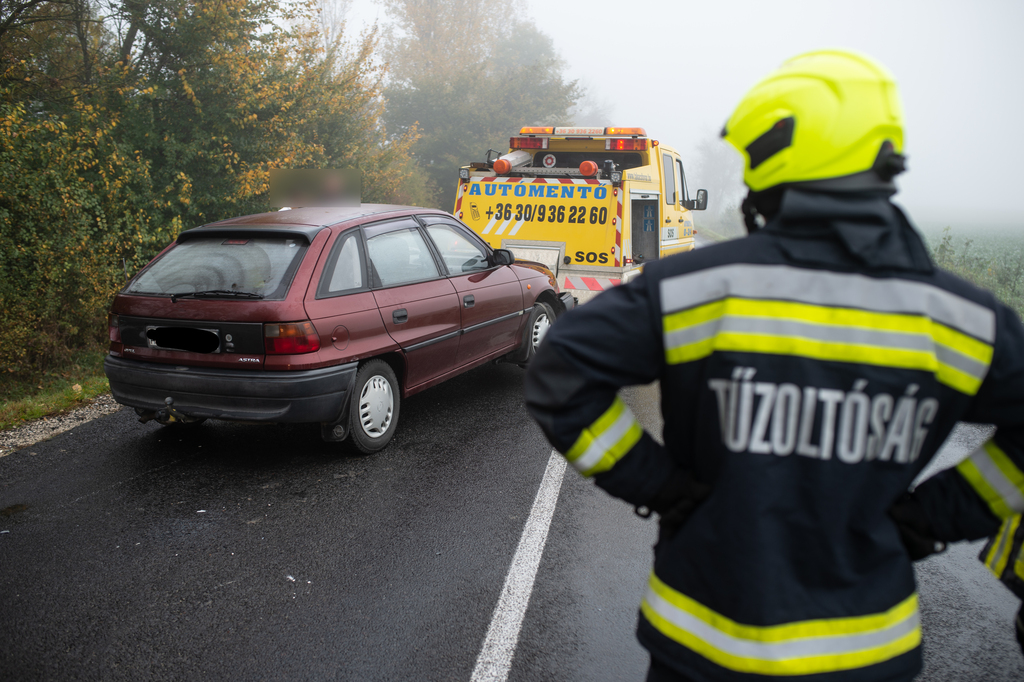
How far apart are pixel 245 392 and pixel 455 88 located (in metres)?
29.9

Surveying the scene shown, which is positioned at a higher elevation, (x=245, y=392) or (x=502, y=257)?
(x=502, y=257)

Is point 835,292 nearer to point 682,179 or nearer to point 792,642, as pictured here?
point 792,642

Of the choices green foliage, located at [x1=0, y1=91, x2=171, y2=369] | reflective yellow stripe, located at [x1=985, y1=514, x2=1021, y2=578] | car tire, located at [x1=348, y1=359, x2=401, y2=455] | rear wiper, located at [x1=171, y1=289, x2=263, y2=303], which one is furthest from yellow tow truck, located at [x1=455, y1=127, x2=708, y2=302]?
reflective yellow stripe, located at [x1=985, y1=514, x2=1021, y2=578]

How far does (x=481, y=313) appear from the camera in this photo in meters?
6.03

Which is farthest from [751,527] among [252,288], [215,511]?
[252,288]

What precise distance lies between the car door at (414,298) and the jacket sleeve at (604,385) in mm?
3681

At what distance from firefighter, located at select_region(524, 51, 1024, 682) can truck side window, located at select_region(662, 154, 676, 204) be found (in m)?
8.95

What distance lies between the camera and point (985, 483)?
4.79 ft

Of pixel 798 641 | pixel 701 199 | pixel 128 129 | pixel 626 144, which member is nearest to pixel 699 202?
pixel 701 199

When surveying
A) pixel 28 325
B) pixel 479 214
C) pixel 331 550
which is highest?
pixel 479 214

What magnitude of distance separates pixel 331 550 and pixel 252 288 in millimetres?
1757

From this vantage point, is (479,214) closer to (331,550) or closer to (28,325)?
(28,325)

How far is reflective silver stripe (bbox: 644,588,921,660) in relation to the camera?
133 cm

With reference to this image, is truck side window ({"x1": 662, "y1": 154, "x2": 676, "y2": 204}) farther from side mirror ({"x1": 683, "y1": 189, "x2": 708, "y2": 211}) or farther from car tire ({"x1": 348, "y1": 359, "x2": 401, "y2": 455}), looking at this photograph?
car tire ({"x1": 348, "y1": 359, "x2": 401, "y2": 455})
